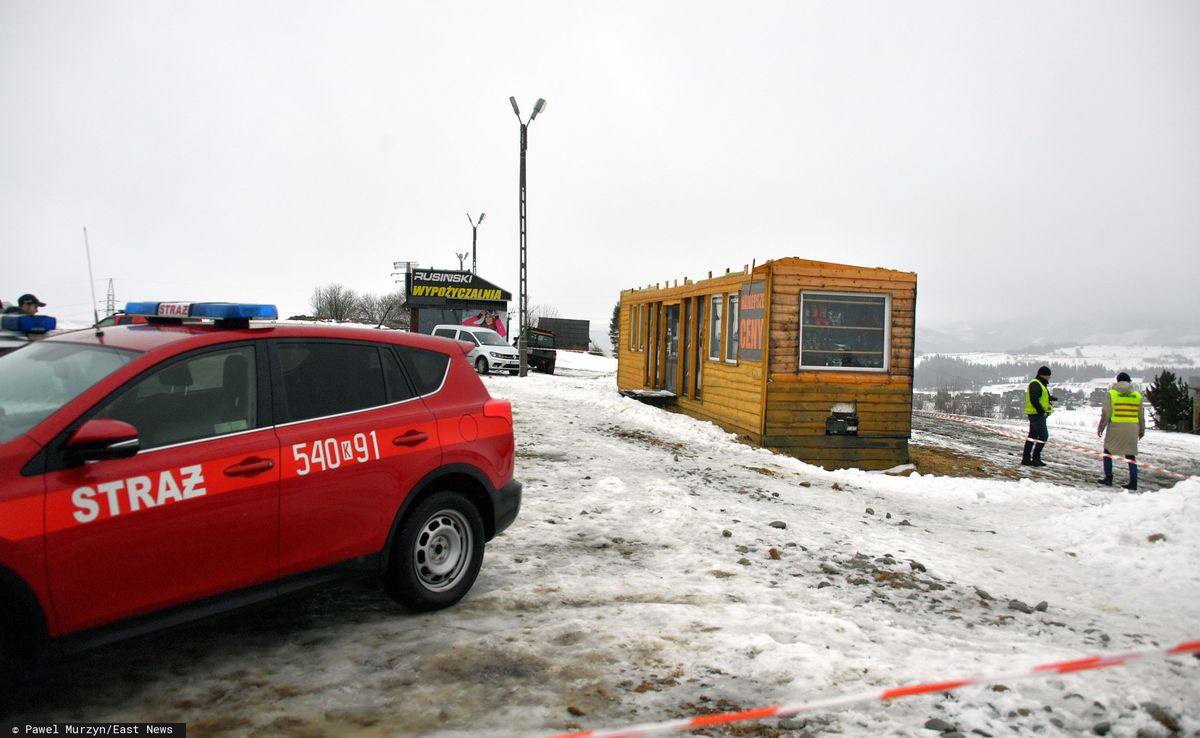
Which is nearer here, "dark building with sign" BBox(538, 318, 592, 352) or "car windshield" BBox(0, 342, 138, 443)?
"car windshield" BBox(0, 342, 138, 443)

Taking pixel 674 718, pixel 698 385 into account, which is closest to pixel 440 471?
pixel 674 718

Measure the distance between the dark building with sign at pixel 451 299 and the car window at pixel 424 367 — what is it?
3628 cm

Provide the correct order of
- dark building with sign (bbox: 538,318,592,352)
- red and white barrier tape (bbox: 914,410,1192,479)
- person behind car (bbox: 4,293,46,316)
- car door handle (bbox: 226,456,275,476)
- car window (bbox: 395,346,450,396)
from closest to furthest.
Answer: car door handle (bbox: 226,456,275,476) < car window (bbox: 395,346,450,396) < person behind car (bbox: 4,293,46,316) < red and white barrier tape (bbox: 914,410,1192,479) < dark building with sign (bbox: 538,318,592,352)

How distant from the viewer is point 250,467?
3578mm

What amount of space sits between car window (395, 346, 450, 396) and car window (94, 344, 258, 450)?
98cm

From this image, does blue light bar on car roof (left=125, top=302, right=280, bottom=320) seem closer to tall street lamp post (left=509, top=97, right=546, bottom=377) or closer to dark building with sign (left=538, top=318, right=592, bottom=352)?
tall street lamp post (left=509, top=97, right=546, bottom=377)

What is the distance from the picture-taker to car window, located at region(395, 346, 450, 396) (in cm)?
462

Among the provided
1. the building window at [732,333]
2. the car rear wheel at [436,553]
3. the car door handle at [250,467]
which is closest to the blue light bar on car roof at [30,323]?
the car door handle at [250,467]

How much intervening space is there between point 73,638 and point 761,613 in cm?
358

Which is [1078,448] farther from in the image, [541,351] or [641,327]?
[541,351]

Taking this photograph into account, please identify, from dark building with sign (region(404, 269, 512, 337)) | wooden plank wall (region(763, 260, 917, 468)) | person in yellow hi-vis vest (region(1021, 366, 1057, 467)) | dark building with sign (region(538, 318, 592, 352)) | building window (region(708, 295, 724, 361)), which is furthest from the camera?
dark building with sign (region(538, 318, 592, 352))

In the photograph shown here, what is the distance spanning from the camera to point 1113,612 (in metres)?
5.41

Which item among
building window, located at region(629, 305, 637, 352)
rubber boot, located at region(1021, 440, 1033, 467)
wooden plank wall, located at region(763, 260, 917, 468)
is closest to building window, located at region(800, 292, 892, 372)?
wooden plank wall, located at region(763, 260, 917, 468)

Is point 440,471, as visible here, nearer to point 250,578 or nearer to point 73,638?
point 250,578
